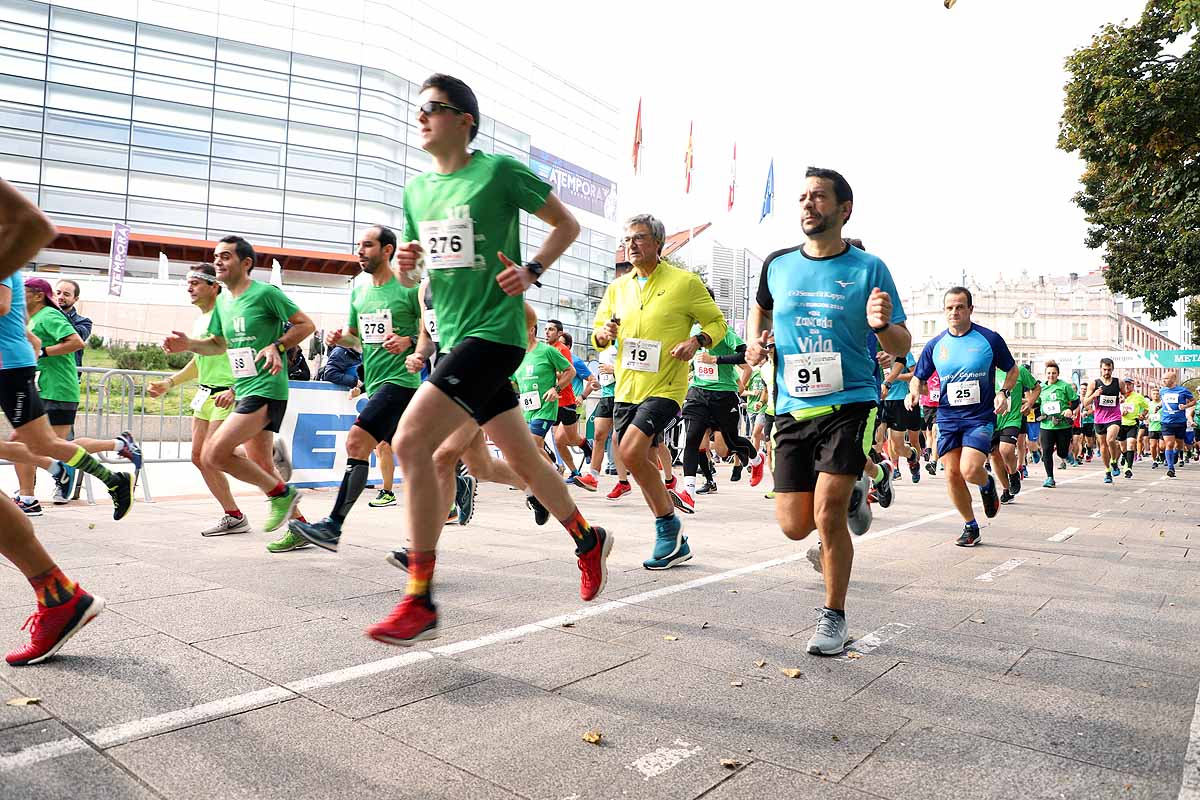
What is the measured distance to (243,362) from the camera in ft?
19.4

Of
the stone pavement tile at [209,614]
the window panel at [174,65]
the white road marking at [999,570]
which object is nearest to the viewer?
the stone pavement tile at [209,614]

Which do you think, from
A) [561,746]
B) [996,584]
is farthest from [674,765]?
[996,584]

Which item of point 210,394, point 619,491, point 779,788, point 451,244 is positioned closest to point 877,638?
point 779,788

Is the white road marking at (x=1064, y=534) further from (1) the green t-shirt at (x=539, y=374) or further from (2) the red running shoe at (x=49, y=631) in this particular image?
(2) the red running shoe at (x=49, y=631)

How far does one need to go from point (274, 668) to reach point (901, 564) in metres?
4.22

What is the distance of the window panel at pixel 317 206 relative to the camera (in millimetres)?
45375

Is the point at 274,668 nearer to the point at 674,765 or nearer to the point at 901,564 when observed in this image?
the point at 674,765

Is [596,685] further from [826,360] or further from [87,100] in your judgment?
[87,100]

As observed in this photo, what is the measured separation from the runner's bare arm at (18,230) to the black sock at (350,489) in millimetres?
2980

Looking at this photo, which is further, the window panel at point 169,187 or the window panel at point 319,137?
the window panel at point 319,137

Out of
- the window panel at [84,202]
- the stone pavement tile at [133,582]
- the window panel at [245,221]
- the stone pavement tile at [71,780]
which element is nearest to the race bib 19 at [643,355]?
the stone pavement tile at [133,582]

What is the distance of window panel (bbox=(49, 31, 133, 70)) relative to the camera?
40.5 m

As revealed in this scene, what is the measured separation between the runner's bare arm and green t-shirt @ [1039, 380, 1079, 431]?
15403 millimetres

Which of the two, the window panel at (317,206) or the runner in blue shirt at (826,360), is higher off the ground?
the window panel at (317,206)
